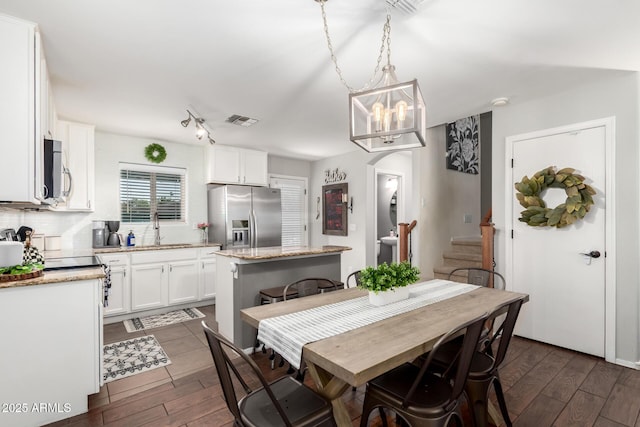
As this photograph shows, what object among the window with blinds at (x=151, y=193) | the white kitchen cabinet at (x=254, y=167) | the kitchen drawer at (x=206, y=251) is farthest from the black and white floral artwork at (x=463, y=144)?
the window with blinds at (x=151, y=193)

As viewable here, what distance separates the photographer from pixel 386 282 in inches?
75.0

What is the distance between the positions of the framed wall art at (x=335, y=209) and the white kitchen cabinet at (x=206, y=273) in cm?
212

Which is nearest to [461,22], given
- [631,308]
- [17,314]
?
[631,308]

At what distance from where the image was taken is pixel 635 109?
263cm

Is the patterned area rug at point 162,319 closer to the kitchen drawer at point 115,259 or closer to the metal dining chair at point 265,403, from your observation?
the kitchen drawer at point 115,259

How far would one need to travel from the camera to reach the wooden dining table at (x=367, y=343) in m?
1.21

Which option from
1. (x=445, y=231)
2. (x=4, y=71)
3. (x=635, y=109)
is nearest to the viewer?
(x=4, y=71)

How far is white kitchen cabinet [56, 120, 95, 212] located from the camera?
144 inches

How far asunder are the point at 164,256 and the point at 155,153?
5.03 ft

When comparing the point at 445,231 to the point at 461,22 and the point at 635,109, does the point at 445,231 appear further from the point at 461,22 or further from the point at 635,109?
the point at 461,22

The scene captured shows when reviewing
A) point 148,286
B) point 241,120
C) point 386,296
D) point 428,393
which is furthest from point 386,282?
point 148,286

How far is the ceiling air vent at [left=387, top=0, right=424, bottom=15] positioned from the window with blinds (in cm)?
408

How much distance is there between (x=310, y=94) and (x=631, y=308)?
11.1 feet

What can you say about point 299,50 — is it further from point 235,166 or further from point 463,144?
point 463,144
